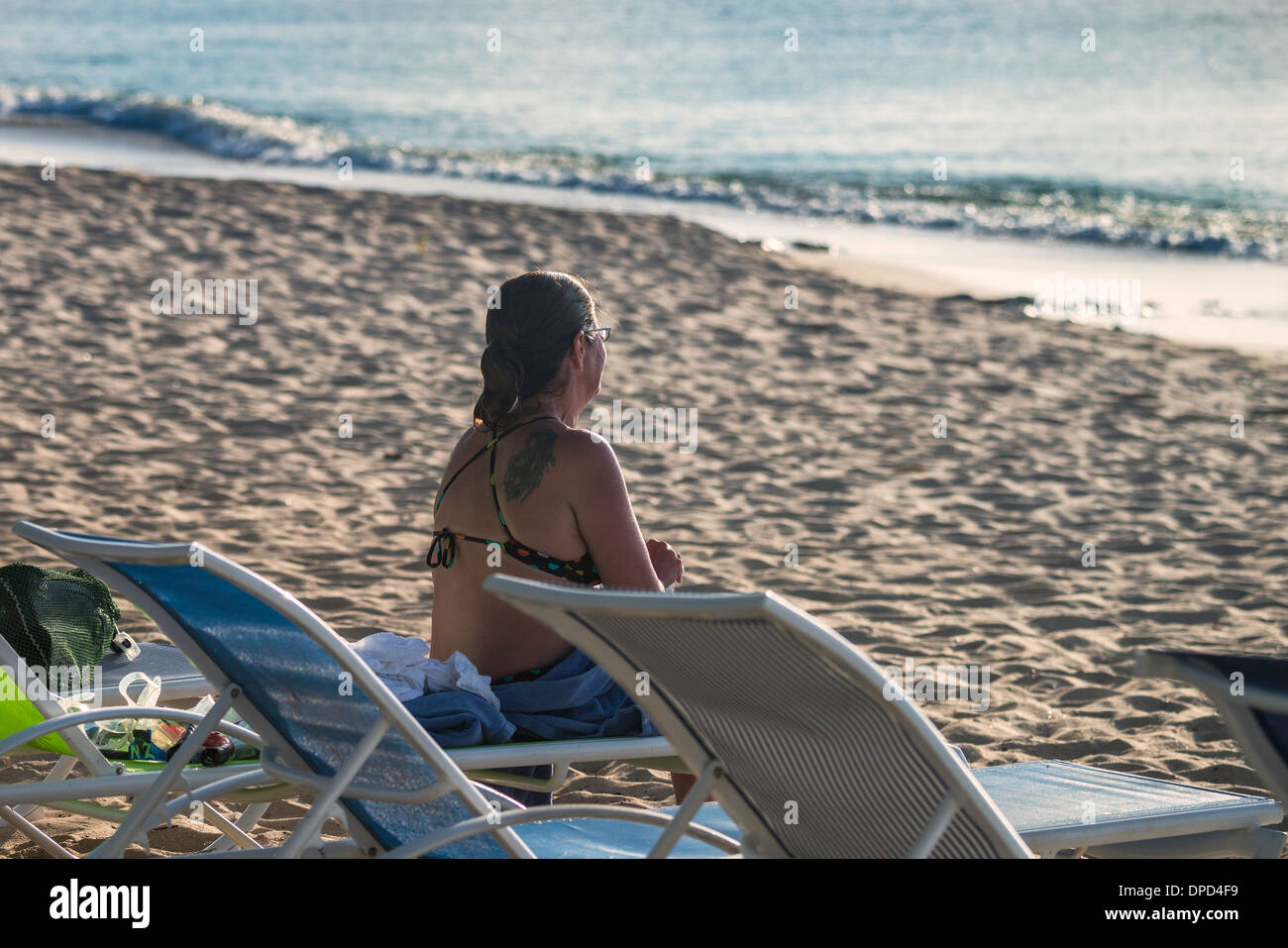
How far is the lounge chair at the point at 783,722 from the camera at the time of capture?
5.25ft

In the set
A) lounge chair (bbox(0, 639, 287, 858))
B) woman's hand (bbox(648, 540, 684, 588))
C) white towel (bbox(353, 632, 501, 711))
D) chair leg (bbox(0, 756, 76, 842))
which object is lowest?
chair leg (bbox(0, 756, 76, 842))

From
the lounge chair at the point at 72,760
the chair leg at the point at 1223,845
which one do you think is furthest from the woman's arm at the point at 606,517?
the chair leg at the point at 1223,845

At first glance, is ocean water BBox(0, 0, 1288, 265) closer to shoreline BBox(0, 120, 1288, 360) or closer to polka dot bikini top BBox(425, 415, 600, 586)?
shoreline BBox(0, 120, 1288, 360)

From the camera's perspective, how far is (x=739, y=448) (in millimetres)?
7031

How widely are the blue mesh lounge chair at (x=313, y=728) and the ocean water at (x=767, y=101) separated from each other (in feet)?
49.5

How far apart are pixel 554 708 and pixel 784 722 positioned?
0.98 meters

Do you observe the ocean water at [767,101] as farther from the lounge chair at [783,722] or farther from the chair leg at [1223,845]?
the lounge chair at [783,722]

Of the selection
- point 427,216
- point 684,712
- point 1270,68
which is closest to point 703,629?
point 684,712

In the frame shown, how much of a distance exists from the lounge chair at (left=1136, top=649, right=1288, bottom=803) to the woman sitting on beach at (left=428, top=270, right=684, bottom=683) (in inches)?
47.5

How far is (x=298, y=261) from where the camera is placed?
10.2 meters

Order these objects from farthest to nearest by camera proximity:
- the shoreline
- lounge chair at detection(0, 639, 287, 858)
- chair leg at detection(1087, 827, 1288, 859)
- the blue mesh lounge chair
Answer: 1. the shoreline
2. chair leg at detection(1087, 827, 1288, 859)
3. lounge chair at detection(0, 639, 287, 858)
4. the blue mesh lounge chair

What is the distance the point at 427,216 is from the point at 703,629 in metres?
10.8

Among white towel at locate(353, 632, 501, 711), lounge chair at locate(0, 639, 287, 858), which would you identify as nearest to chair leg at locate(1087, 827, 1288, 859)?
white towel at locate(353, 632, 501, 711)

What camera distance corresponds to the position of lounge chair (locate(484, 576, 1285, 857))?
63.0 inches
